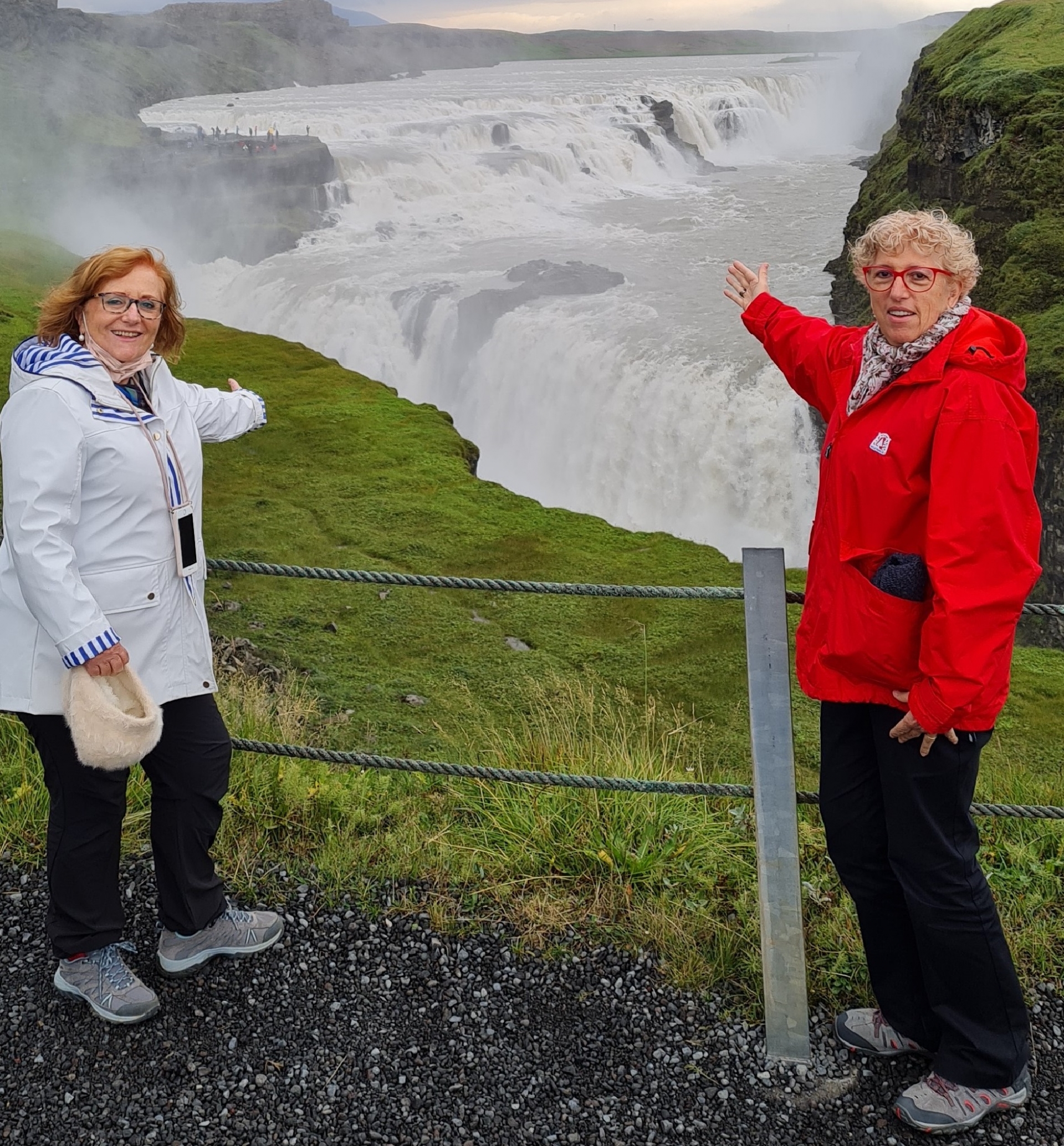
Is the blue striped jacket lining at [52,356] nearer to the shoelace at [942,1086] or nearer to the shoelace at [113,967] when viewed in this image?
the shoelace at [113,967]

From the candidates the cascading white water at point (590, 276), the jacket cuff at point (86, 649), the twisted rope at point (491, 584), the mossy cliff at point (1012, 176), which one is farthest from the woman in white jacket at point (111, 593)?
the cascading white water at point (590, 276)

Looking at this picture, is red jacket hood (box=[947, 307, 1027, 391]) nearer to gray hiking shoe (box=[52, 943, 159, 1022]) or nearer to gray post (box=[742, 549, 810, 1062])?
gray post (box=[742, 549, 810, 1062])

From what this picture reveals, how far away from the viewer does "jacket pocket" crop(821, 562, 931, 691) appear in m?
2.64

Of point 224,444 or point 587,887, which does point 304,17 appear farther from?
point 587,887

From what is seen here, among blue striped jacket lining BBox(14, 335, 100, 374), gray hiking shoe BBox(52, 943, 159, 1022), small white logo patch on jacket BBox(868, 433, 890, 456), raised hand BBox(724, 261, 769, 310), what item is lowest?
gray hiking shoe BBox(52, 943, 159, 1022)

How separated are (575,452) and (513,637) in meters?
9.56

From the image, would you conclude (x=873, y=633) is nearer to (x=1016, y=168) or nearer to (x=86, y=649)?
(x=86, y=649)

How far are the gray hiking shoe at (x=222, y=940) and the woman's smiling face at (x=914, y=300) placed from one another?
2.52m

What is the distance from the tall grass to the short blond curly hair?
1.97 m

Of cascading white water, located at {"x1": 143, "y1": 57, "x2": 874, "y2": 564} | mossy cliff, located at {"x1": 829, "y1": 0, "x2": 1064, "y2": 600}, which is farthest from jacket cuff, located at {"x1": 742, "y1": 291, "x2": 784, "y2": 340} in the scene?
cascading white water, located at {"x1": 143, "y1": 57, "x2": 874, "y2": 564}

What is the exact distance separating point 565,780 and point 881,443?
5.26ft

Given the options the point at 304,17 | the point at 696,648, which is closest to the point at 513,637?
the point at 696,648

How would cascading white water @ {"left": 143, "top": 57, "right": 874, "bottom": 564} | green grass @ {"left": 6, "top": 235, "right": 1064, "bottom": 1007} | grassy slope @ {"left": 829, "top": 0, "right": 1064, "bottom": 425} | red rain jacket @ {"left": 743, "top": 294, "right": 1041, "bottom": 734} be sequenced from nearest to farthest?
red rain jacket @ {"left": 743, "top": 294, "right": 1041, "bottom": 734} < green grass @ {"left": 6, "top": 235, "right": 1064, "bottom": 1007} < grassy slope @ {"left": 829, "top": 0, "right": 1064, "bottom": 425} < cascading white water @ {"left": 143, "top": 57, "right": 874, "bottom": 564}

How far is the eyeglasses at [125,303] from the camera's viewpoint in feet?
9.77
